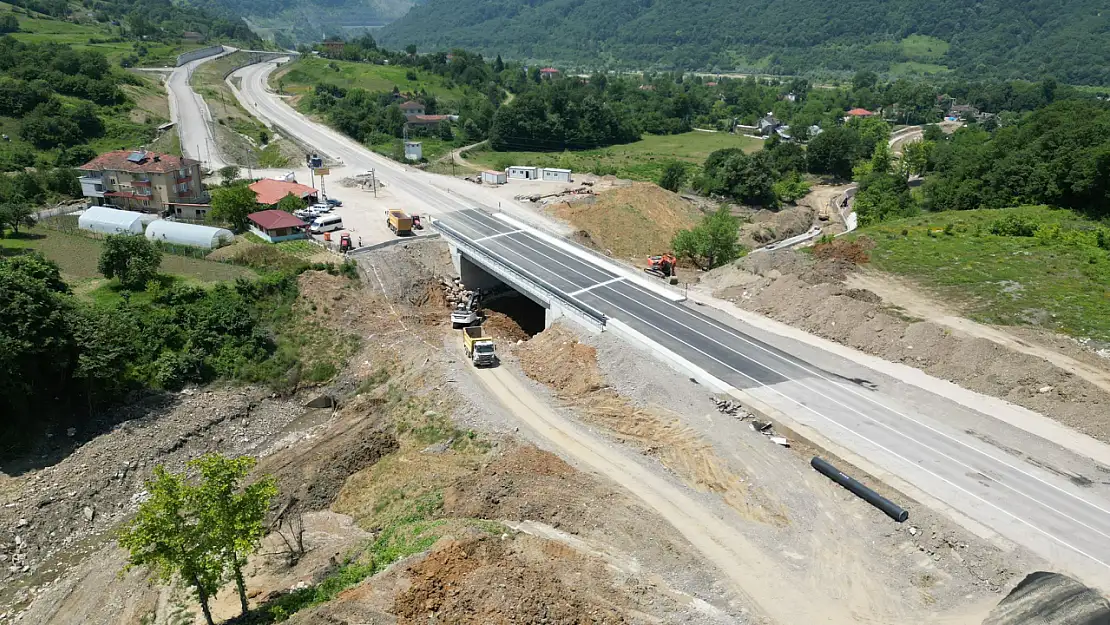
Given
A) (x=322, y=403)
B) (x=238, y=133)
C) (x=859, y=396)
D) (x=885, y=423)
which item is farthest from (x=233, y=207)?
(x=885, y=423)

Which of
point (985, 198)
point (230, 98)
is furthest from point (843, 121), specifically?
point (230, 98)

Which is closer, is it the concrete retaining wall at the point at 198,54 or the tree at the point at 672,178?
the tree at the point at 672,178

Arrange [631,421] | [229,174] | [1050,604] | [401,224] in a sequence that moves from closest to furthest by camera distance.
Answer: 1. [1050,604]
2. [631,421]
3. [401,224]
4. [229,174]

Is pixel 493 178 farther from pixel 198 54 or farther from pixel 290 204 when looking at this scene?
pixel 198 54

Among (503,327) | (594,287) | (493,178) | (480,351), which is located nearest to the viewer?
(480,351)

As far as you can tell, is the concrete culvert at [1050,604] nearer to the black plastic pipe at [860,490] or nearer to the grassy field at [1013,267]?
the black plastic pipe at [860,490]

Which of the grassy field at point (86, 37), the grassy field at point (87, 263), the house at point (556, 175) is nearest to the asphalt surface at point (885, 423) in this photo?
the grassy field at point (87, 263)

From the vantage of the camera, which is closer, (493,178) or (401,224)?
(401,224)
